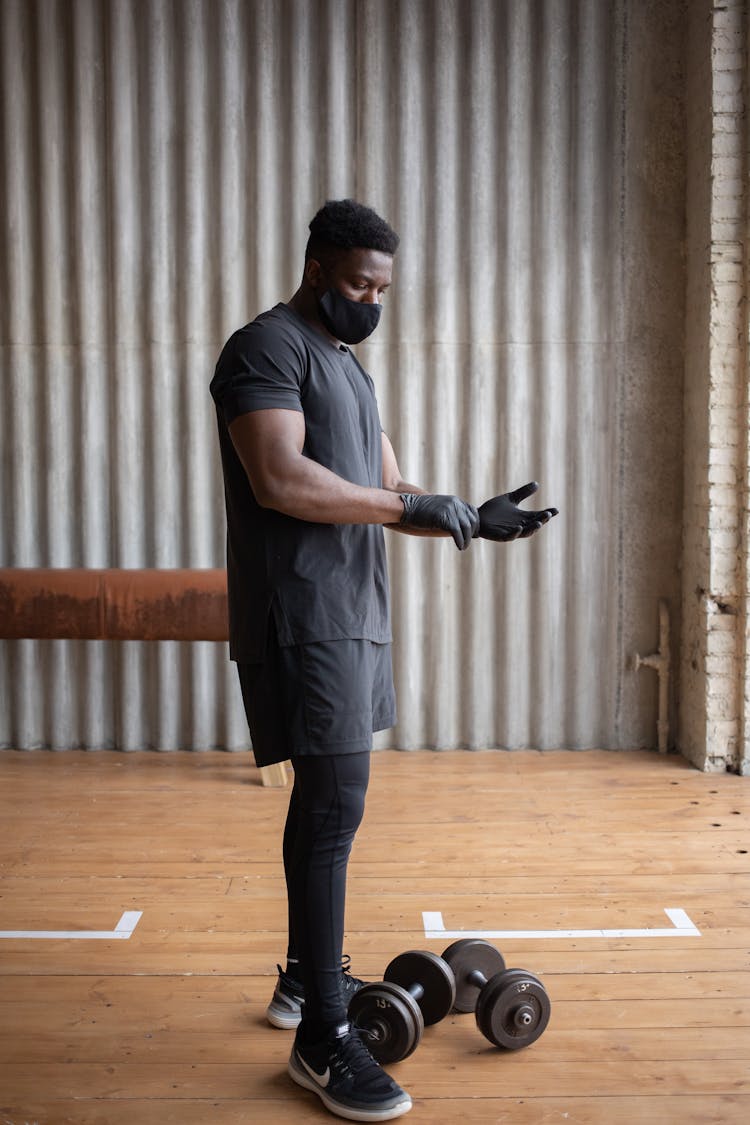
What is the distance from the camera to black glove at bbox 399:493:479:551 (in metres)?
2.27

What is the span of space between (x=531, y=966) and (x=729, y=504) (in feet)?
8.19

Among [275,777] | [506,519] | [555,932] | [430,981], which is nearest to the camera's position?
[506,519]

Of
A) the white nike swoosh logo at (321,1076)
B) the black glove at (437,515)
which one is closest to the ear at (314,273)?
the black glove at (437,515)

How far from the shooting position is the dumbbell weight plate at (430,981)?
8.20 feet

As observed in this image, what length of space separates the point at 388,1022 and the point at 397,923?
78 cm

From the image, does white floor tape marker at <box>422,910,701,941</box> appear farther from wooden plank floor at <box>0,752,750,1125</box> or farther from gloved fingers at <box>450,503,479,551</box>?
gloved fingers at <box>450,503,479,551</box>

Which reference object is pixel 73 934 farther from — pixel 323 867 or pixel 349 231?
pixel 349 231

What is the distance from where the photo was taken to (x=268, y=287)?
504 cm

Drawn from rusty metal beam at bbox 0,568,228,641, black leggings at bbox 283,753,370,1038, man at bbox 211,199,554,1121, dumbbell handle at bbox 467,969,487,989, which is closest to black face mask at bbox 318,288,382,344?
man at bbox 211,199,554,1121

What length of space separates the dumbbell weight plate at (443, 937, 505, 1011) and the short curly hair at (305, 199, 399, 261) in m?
1.56

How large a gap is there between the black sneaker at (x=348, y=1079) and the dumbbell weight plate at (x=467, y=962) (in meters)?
0.39

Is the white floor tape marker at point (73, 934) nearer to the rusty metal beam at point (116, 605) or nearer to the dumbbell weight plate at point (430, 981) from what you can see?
the dumbbell weight plate at point (430, 981)

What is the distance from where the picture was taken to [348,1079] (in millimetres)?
2197

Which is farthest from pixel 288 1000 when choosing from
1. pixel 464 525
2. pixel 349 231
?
pixel 349 231
